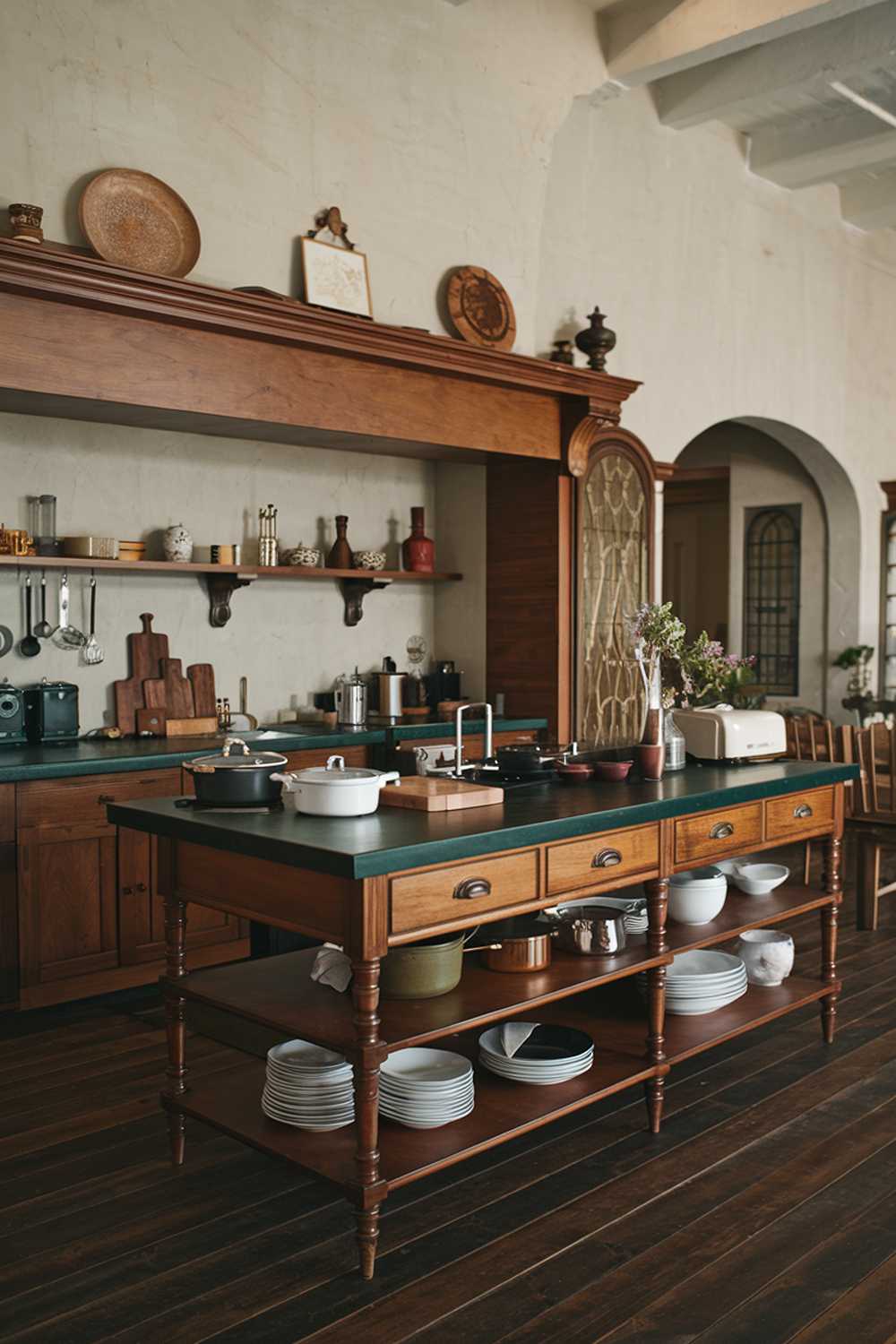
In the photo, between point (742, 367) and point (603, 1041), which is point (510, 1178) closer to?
point (603, 1041)

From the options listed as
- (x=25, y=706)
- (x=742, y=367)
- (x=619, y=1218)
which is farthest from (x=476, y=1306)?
(x=742, y=367)

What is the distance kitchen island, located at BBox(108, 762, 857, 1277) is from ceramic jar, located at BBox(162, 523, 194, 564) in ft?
7.89

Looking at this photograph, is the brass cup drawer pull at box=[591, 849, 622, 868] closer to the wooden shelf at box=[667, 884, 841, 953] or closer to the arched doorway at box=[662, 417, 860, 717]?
the wooden shelf at box=[667, 884, 841, 953]

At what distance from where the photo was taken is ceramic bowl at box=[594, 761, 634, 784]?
3.81m

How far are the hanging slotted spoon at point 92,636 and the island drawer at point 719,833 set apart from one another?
9.61 ft

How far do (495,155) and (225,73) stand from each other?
156cm

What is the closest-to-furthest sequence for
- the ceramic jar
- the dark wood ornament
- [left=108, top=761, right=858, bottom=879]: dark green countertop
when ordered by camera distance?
[left=108, top=761, right=858, bottom=879]: dark green countertop, the ceramic jar, the dark wood ornament

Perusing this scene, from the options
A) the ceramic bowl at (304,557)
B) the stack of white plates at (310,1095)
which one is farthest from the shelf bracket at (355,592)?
the stack of white plates at (310,1095)

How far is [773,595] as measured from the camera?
9969 mm

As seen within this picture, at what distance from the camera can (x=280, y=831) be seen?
113 inches

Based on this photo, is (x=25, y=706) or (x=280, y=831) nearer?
(x=280, y=831)

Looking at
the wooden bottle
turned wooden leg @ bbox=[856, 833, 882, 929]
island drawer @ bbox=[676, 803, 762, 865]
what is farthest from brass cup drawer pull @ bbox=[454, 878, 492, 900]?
turned wooden leg @ bbox=[856, 833, 882, 929]

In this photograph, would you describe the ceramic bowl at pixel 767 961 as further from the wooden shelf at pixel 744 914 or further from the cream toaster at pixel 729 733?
the cream toaster at pixel 729 733

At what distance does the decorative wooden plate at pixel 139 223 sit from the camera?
439cm
